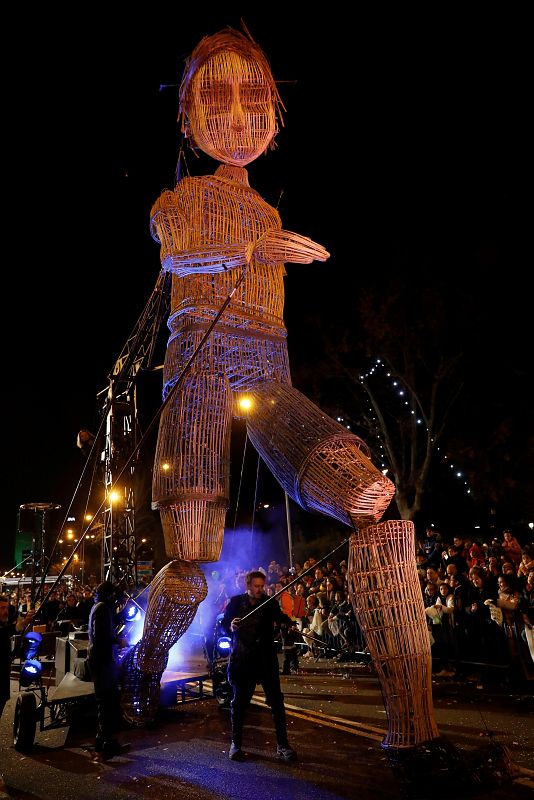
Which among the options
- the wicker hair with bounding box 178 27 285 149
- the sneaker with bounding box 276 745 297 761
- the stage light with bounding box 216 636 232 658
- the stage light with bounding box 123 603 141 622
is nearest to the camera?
the sneaker with bounding box 276 745 297 761

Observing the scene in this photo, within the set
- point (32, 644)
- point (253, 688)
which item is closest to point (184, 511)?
point (253, 688)

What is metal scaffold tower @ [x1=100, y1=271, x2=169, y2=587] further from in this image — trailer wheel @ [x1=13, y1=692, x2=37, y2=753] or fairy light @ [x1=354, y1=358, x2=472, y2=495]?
fairy light @ [x1=354, y1=358, x2=472, y2=495]

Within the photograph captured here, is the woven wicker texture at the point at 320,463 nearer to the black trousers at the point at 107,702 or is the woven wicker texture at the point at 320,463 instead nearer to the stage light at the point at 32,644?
the black trousers at the point at 107,702

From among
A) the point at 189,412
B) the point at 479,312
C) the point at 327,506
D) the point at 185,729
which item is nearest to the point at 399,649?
the point at 327,506

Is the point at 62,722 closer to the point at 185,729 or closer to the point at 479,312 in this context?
the point at 185,729

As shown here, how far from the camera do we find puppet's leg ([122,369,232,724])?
4875 millimetres

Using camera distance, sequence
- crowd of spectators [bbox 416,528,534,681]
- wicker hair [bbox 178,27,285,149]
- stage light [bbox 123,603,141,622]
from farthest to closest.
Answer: crowd of spectators [bbox 416,528,534,681] → stage light [bbox 123,603,141,622] → wicker hair [bbox 178,27,285,149]

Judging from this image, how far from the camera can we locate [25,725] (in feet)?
17.6

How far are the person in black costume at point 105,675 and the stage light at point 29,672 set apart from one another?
4.24 feet

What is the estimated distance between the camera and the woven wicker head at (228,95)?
19.3 feet

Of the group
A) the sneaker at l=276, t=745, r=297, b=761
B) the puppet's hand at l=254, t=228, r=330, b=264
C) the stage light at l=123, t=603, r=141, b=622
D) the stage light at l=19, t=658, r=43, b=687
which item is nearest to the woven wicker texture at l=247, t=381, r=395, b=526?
the puppet's hand at l=254, t=228, r=330, b=264

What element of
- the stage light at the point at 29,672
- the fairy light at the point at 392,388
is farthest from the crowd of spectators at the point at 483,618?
the fairy light at the point at 392,388

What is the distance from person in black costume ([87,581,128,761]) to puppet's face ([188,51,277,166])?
15.9ft

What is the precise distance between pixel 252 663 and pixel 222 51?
5.93 m
